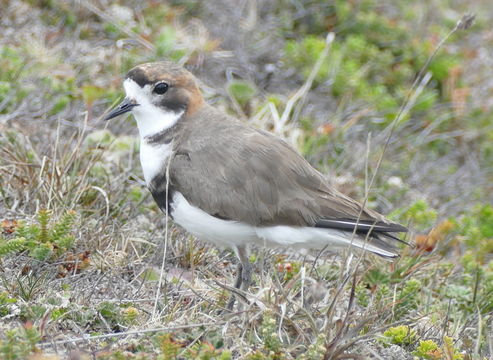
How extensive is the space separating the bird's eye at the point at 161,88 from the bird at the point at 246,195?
0.28 feet

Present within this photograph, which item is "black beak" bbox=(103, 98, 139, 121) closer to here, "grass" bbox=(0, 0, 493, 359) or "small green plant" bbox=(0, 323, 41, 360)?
"grass" bbox=(0, 0, 493, 359)

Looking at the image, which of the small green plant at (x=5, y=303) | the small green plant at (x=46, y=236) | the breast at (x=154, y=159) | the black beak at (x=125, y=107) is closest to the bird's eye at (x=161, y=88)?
the black beak at (x=125, y=107)

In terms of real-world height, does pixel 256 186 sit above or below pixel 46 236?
above

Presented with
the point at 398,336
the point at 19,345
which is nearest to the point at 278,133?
the point at 398,336

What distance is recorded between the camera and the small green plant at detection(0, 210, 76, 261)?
13.0 feet

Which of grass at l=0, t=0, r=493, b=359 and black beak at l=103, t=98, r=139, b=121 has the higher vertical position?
black beak at l=103, t=98, r=139, b=121

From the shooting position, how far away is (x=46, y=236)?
4.05 metres

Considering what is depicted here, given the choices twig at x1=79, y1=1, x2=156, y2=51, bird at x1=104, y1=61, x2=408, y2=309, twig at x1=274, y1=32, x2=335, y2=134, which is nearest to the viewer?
bird at x1=104, y1=61, x2=408, y2=309

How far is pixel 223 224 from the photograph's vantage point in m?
3.96

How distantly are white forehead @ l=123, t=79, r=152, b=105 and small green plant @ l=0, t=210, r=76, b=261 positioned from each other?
0.73m

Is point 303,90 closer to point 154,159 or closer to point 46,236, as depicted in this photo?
point 154,159

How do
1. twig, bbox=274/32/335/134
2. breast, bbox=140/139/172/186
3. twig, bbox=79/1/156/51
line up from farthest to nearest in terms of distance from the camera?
twig, bbox=79/1/156/51, twig, bbox=274/32/335/134, breast, bbox=140/139/172/186

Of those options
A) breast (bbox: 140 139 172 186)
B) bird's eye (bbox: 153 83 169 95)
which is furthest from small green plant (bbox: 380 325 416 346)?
bird's eye (bbox: 153 83 169 95)

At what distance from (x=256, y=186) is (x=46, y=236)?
3.64 ft
